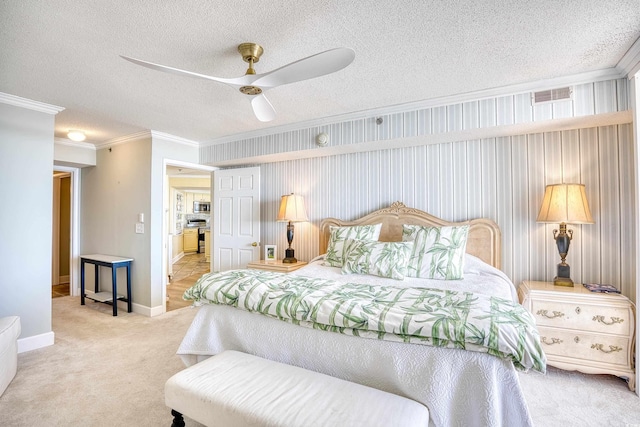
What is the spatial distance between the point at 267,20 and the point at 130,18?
0.77m

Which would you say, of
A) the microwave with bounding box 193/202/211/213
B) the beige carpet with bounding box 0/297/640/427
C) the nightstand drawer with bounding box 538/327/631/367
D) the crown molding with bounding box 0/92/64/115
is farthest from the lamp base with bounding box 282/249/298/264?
the microwave with bounding box 193/202/211/213

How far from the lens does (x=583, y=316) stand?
A: 235 cm

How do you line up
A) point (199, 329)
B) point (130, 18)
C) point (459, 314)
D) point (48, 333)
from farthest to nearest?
point (48, 333) → point (199, 329) → point (130, 18) → point (459, 314)

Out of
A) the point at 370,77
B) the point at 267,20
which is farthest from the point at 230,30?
the point at 370,77

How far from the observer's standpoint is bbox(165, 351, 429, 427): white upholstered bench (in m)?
1.23

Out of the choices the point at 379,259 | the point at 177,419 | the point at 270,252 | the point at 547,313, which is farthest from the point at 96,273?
the point at 547,313

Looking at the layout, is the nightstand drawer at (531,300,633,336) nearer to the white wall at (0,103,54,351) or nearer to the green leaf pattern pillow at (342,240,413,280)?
the green leaf pattern pillow at (342,240,413,280)

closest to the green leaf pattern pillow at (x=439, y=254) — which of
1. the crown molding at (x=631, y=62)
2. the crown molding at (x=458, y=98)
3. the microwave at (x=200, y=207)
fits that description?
the crown molding at (x=458, y=98)

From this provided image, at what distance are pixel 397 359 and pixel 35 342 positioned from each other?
3.50 m

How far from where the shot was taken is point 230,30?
6.03ft

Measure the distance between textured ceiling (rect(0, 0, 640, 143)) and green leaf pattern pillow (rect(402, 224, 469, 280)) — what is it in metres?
1.29

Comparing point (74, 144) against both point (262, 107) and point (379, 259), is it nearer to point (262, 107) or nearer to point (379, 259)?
point (262, 107)

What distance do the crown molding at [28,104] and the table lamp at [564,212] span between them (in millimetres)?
4721

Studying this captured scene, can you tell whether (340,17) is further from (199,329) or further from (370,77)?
(199,329)
